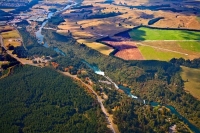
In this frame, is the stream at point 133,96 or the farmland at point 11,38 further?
the farmland at point 11,38

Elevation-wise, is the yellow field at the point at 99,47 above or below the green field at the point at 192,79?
above

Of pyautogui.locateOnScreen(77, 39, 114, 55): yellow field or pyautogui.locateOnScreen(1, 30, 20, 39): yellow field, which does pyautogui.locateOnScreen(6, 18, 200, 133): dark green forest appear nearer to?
pyautogui.locateOnScreen(77, 39, 114, 55): yellow field

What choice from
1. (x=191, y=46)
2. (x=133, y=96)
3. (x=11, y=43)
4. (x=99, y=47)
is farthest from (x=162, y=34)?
(x=11, y=43)

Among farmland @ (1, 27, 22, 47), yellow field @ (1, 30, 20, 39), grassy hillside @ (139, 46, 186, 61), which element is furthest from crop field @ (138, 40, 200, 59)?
yellow field @ (1, 30, 20, 39)

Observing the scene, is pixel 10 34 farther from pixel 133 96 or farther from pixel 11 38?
pixel 133 96

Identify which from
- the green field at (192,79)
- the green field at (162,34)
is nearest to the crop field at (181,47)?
the green field at (162,34)

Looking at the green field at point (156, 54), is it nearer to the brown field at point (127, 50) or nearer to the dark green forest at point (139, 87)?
the brown field at point (127, 50)

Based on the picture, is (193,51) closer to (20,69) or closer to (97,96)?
(97,96)
